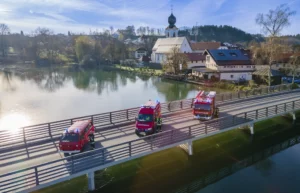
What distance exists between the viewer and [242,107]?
2436 centimetres

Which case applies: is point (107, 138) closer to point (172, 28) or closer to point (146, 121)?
point (146, 121)

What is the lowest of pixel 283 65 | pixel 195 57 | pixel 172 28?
pixel 283 65

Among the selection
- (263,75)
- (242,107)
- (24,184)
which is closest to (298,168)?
(242,107)

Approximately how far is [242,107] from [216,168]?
948 centimetres

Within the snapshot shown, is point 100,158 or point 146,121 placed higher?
point 146,121

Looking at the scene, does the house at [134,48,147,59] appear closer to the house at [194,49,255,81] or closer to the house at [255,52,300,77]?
the house at [194,49,255,81]

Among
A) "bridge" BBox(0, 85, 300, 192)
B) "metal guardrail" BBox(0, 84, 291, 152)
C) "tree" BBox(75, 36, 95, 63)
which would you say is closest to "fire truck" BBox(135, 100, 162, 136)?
"bridge" BBox(0, 85, 300, 192)

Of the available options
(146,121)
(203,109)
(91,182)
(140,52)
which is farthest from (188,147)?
(140,52)

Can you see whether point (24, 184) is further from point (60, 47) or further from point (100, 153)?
point (60, 47)

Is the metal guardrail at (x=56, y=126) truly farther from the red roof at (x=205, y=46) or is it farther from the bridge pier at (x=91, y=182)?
the red roof at (x=205, y=46)

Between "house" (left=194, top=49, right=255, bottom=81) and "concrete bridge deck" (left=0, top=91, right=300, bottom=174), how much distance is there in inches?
904

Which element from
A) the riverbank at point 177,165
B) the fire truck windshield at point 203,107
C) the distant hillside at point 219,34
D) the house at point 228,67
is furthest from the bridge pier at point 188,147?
the distant hillside at point 219,34

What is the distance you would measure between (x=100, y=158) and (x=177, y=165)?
239 inches

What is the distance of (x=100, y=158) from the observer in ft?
42.6
